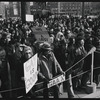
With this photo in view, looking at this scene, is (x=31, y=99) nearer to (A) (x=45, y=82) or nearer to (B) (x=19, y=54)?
(A) (x=45, y=82)

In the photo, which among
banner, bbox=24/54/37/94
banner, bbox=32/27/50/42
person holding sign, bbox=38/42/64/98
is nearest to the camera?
banner, bbox=24/54/37/94

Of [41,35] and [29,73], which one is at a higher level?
[41,35]

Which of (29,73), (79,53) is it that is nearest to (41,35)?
(79,53)

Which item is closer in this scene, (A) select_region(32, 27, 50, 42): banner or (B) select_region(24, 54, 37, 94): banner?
(B) select_region(24, 54, 37, 94): banner

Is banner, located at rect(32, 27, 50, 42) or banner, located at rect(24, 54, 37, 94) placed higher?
banner, located at rect(32, 27, 50, 42)

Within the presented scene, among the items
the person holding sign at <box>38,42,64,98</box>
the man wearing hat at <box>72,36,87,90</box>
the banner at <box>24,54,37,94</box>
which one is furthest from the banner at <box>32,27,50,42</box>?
the banner at <box>24,54,37,94</box>

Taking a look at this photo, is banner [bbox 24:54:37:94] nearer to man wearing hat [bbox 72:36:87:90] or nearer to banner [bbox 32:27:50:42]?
man wearing hat [bbox 72:36:87:90]

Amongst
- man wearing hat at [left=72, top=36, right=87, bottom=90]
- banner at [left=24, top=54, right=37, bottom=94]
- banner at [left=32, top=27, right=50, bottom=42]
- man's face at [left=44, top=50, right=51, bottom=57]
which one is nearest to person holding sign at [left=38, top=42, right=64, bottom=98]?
man's face at [left=44, top=50, right=51, bottom=57]

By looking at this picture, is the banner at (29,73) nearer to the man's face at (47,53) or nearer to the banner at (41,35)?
the man's face at (47,53)

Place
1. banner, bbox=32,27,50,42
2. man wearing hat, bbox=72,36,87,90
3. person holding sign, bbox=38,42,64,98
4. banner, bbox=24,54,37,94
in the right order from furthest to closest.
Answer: banner, bbox=32,27,50,42 < man wearing hat, bbox=72,36,87,90 < person holding sign, bbox=38,42,64,98 < banner, bbox=24,54,37,94

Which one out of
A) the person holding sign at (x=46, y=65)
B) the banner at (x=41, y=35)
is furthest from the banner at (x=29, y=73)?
the banner at (x=41, y=35)

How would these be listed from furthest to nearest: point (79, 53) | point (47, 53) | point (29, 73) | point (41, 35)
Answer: point (41, 35) < point (79, 53) < point (47, 53) < point (29, 73)

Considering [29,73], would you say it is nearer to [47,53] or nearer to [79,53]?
[47,53]

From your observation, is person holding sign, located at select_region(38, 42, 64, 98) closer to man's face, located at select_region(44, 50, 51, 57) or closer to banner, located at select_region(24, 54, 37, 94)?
man's face, located at select_region(44, 50, 51, 57)
